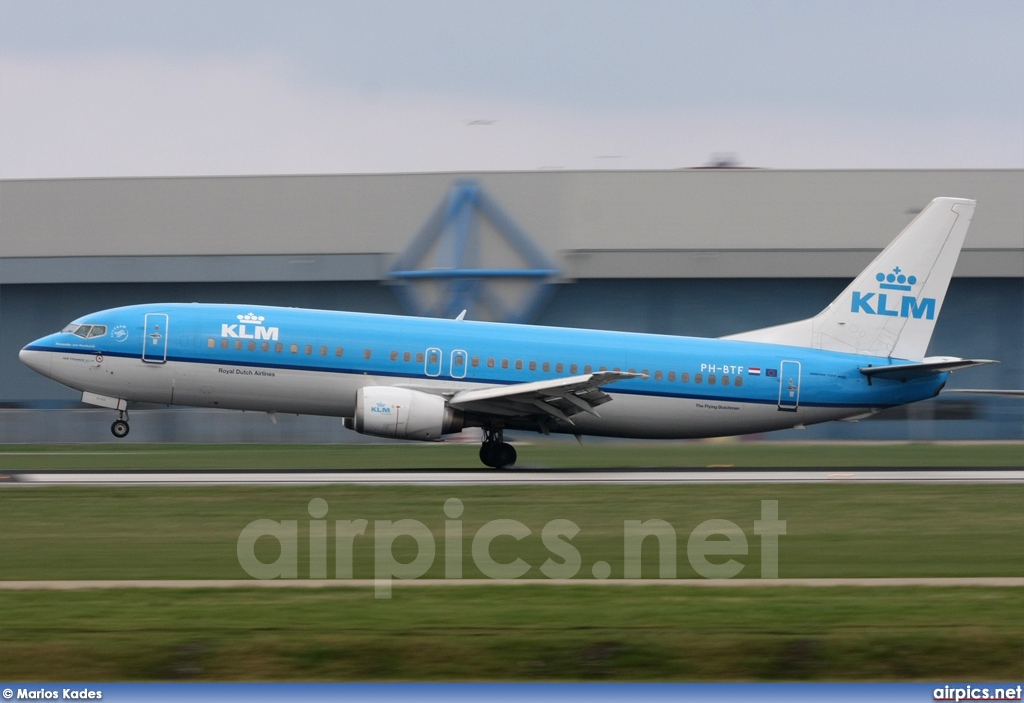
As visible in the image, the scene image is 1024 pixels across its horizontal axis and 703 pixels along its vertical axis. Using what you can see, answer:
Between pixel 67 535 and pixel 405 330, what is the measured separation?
1232cm

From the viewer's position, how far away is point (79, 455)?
120 feet

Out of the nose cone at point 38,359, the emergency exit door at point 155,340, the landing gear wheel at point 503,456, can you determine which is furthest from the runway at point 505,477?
the emergency exit door at point 155,340

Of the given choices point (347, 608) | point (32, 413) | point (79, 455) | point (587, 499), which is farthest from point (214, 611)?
point (32, 413)

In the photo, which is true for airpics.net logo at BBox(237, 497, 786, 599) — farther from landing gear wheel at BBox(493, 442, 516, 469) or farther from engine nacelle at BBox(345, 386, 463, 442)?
landing gear wheel at BBox(493, 442, 516, 469)

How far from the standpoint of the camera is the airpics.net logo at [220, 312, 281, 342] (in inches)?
1138

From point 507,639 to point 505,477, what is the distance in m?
15.5

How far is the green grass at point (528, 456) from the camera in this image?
3256 centimetres

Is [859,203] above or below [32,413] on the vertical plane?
above

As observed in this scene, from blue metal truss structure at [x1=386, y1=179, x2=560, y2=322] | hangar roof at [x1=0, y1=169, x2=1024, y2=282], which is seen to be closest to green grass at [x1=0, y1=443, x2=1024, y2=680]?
blue metal truss structure at [x1=386, y1=179, x2=560, y2=322]

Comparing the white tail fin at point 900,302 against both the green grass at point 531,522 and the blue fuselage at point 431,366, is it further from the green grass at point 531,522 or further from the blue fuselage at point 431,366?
the green grass at point 531,522

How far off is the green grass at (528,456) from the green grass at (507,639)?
58.8 ft

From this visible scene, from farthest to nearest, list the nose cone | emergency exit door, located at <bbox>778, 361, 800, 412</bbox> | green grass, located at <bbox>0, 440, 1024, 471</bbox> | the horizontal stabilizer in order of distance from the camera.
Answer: green grass, located at <bbox>0, 440, 1024, 471</bbox> → emergency exit door, located at <bbox>778, 361, 800, 412</bbox> → the horizontal stabilizer → the nose cone

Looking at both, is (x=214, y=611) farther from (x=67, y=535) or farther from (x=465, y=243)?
(x=465, y=243)

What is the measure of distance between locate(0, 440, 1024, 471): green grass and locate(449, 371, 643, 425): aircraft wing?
277cm
